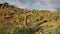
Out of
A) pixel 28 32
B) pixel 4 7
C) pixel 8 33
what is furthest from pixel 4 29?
pixel 4 7

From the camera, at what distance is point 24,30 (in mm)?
29625

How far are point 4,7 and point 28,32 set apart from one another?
28.1 m

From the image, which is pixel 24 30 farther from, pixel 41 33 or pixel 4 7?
pixel 4 7

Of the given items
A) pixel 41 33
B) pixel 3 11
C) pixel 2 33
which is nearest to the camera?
pixel 2 33

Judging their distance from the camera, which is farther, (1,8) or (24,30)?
(1,8)

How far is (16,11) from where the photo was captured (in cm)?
5691

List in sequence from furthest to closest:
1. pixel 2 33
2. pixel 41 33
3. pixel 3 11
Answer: pixel 3 11
pixel 41 33
pixel 2 33

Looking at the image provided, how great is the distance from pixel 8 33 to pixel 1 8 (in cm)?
2886

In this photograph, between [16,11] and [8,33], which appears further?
[16,11]

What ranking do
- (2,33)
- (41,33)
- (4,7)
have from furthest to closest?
1. (4,7)
2. (41,33)
3. (2,33)

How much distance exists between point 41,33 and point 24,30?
7.62 feet

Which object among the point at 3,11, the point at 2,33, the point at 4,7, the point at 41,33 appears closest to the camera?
the point at 2,33

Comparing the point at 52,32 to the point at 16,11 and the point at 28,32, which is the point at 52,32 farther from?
the point at 16,11

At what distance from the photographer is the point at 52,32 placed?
28562 mm
